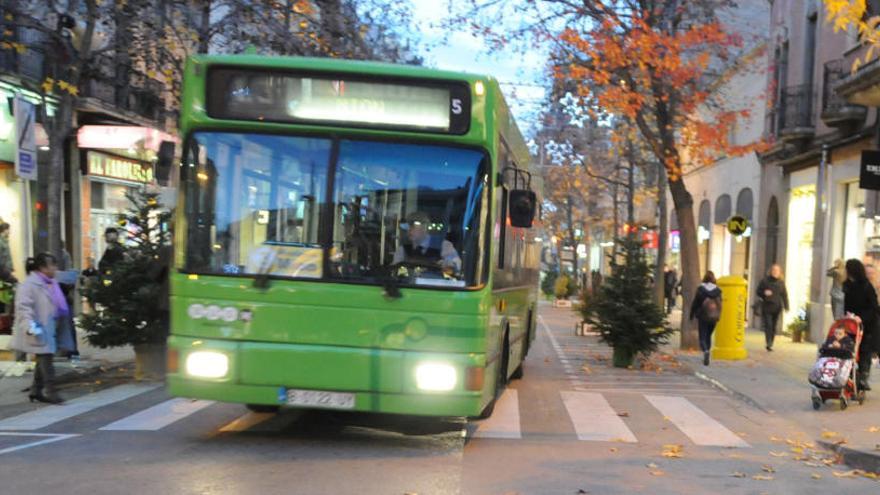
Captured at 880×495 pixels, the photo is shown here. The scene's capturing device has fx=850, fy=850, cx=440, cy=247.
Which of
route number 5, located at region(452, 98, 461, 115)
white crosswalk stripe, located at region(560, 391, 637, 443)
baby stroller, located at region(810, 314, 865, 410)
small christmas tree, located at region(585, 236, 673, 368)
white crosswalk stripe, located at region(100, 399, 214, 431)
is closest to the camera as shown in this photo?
route number 5, located at region(452, 98, 461, 115)

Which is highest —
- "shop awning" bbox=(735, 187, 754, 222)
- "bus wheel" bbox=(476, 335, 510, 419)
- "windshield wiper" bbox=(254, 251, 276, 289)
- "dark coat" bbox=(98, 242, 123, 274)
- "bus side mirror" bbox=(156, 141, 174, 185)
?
"shop awning" bbox=(735, 187, 754, 222)

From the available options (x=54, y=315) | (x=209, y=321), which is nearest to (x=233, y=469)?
(x=209, y=321)

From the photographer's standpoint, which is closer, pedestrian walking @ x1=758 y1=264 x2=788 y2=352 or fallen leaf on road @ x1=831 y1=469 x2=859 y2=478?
fallen leaf on road @ x1=831 y1=469 x2=859 y2=478

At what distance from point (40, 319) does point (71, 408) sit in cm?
106

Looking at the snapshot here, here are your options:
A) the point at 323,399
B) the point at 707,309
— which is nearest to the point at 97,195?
the point at 707,309

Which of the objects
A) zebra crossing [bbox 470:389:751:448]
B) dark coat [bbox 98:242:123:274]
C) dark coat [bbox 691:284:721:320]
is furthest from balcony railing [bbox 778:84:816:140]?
dark coat [bbox 98:242:123:274]

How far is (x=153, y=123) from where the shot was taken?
82.2ft

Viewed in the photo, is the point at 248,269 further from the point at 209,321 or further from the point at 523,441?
the point at 523,441

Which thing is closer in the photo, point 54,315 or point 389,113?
point 389,113

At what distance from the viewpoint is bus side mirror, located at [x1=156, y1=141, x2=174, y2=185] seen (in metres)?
7.24

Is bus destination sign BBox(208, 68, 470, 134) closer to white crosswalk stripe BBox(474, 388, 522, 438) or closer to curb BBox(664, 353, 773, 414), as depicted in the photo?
white crosswalk stripe BBox(474, 388, 522, 438)

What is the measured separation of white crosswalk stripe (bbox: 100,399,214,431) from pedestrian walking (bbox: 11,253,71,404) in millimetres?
1353

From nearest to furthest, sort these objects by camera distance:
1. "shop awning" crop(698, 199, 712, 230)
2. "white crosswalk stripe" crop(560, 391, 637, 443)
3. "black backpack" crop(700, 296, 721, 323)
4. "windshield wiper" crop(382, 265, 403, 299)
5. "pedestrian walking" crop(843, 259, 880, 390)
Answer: "windshield wiper" crop(382, 265, 403, 299) → "white crosswalk stripe" crop(560, 391, 637, 443) → "pedestrian walking" crop(843, 259, 880, 390) → "black backpack" crop(700, 296, 721, 323) → "shop awning" crop(698, 199, 712, 230)

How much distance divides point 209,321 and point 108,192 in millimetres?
19075
